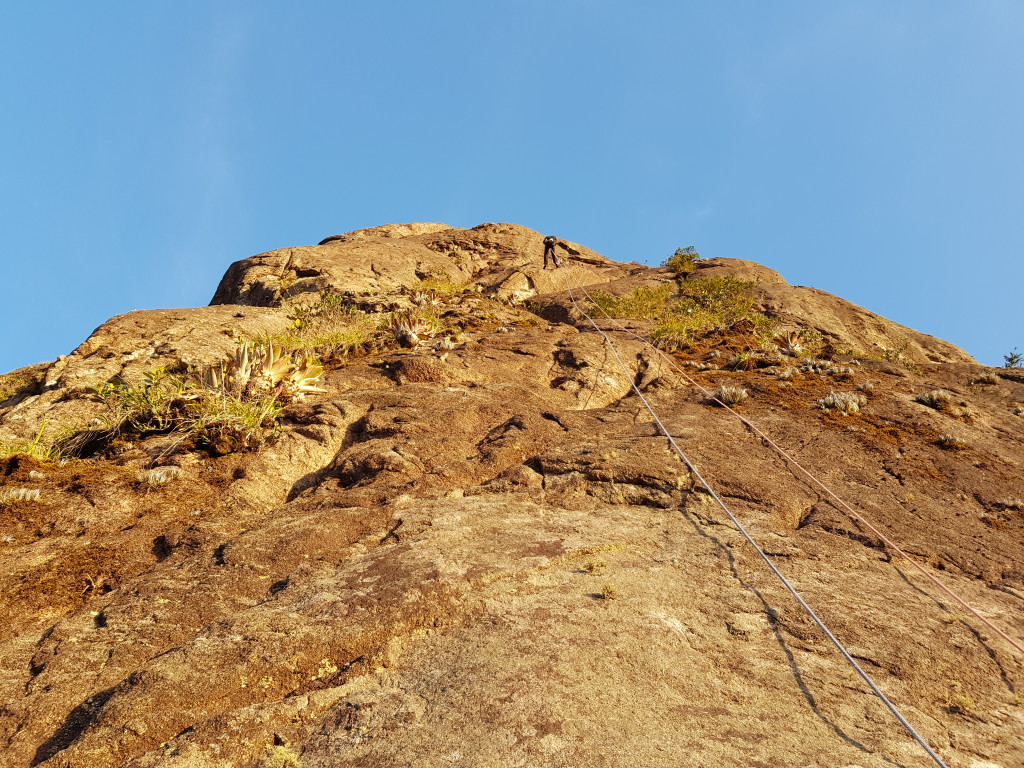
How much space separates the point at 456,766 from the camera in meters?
2.83

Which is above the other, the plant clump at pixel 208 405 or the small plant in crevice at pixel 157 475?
the plant clump at pixel 208 405

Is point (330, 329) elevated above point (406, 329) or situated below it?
above

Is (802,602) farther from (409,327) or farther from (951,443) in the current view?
(409,327)

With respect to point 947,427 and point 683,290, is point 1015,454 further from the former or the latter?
point 683,290

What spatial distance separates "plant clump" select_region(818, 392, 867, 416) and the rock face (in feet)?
0.51

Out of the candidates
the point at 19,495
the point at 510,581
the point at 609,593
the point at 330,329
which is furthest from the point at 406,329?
the point at 609,593

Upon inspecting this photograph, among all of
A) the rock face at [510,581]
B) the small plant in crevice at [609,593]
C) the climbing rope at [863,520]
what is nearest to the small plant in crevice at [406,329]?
the rock face at [510,581]

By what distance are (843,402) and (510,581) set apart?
5.60 metres

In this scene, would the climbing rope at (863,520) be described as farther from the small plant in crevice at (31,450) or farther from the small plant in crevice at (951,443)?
the small plant in crevice at (31,450)

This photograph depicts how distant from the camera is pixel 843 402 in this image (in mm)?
7805

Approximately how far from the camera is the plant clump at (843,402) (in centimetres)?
772

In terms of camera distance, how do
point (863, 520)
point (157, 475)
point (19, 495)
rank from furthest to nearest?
point (157, 475), point (19, 495), point (863, 520)

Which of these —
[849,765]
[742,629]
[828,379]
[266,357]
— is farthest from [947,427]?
[266,357]

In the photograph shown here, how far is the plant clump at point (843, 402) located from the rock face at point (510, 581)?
16 centimetres
